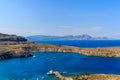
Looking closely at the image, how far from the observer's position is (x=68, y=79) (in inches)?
4269

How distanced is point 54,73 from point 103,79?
126ft

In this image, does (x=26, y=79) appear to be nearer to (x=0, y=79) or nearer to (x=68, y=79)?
(x=0, y=79)

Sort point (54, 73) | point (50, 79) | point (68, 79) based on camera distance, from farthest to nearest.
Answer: point (54, 73) → point (50, 79) → point (68, 79)

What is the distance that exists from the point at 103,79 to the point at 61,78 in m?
23.9

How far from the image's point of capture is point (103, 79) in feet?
309

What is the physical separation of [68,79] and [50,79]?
38.0 feet

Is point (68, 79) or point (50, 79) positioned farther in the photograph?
point (50, 79)

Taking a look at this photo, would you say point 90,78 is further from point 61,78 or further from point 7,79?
point 7,79

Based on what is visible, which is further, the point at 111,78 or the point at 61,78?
the point at 61,78

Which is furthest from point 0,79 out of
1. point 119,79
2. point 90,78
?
point 119,79

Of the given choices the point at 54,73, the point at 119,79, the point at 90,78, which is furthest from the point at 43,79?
the point at 119,79

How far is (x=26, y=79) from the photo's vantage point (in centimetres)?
11856

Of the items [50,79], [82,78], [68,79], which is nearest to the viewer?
[82,78]

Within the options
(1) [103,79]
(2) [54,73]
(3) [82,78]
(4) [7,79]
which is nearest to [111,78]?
(1) [103,79]
